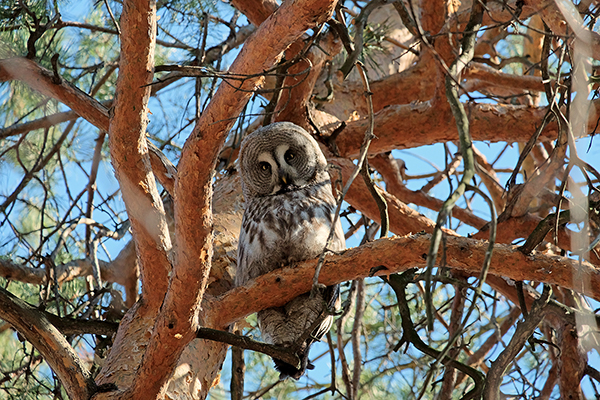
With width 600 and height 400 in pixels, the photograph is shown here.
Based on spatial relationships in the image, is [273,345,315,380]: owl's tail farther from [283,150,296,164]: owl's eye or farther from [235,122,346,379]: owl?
[283,150,296,164]: owl's eye

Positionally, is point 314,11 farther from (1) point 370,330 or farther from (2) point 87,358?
(1) point 370,330

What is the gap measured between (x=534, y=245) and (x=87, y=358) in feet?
9.35

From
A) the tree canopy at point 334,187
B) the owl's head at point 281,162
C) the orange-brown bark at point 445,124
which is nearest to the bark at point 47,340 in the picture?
→ the tree canopy at point 334,187

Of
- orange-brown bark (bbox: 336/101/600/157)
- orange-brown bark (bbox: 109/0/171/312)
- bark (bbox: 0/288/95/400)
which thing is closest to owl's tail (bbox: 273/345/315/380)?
orange-brown bark (bbox: 109/0/171/312)

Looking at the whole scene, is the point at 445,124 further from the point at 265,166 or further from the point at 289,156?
the point at 265,166

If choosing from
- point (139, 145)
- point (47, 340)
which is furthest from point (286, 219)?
point (47, 340)

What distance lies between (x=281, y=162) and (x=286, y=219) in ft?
1.70

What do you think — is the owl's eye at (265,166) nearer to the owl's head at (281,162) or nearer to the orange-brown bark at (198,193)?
the owl's head at (281,162)

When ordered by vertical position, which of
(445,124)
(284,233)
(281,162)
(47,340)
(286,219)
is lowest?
(47,340)

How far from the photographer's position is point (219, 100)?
1.82 metres

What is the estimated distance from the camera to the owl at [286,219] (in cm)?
279

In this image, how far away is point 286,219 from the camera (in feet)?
9.95

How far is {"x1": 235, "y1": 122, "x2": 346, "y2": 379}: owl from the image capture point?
279cm

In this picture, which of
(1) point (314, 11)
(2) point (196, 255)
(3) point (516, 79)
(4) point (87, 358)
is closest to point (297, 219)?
(2) point (196, 255)
